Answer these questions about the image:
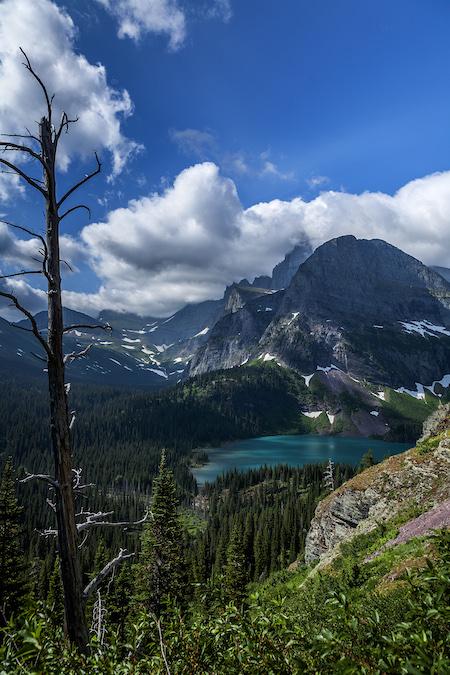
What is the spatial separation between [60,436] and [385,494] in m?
29.4

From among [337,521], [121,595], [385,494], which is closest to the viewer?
[385,494]

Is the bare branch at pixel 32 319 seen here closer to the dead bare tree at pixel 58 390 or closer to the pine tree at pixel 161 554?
the dead bare tree at pixel 58 390

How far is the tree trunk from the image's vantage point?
7523 millimetres

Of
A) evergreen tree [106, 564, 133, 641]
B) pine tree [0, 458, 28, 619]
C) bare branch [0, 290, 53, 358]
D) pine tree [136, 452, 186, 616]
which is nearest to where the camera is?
bare branch [0, 290, 53, 358]

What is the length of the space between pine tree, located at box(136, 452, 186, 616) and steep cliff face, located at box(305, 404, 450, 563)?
11790 millimetres

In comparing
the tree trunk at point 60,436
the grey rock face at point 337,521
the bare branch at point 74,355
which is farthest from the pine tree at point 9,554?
the grey rock face at point 337,521

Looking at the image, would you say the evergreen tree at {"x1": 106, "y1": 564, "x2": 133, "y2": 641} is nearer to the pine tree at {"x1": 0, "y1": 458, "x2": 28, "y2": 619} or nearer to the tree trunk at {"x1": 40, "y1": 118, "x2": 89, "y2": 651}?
the pine tree at {"x1": 0, "y1": 458, "x2": 28, "y2": 619}

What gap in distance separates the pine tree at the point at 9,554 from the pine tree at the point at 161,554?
8.70m

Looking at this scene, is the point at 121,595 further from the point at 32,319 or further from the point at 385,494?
the point at 32,319

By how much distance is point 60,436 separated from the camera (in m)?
8.02

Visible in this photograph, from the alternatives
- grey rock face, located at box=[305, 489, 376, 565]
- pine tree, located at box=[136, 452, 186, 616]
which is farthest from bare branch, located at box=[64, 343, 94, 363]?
grey rock face, located at box=[305, 489, 376, 565]

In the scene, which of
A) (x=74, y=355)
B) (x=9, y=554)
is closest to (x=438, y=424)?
(x=9, y=554)

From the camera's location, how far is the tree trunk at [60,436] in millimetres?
7523

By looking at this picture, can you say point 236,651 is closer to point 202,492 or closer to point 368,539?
point 368,539
